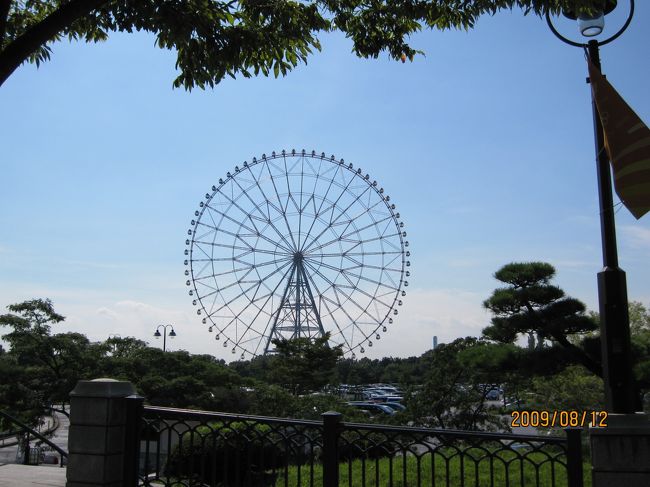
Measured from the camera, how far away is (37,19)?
7684mm

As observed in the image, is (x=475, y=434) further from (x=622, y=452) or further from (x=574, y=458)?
(x=622, y=452)

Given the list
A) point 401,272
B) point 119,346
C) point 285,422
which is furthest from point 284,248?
point 285,422

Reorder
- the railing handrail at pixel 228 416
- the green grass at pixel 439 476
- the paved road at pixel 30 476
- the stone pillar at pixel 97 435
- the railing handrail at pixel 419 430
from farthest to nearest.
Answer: the green grass at pixel 439 476, the paved road at pixel 30 476, the stone pillar at pixel 97 435, the railing handrail at pixel 228 416, the railing handrail at pixel 419 430

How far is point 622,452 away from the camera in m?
4.93

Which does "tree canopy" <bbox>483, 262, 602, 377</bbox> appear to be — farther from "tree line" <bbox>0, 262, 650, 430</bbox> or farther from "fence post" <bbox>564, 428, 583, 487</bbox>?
"fence post" <bbox>564, 428, 583, 487</bbox>

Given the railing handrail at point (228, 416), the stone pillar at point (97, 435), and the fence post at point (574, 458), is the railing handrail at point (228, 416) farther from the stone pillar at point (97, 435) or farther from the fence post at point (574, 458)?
the fence post at point (574, 458)

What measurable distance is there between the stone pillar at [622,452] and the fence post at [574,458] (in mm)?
115

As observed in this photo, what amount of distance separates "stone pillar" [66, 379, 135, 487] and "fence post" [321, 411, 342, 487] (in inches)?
86.3

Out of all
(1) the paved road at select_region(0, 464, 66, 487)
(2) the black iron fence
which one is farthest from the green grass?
(1) the paved road at select_region(0, 464, 66, 487)

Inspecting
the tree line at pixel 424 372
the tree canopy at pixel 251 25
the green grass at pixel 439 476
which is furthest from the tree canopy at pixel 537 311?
the tree canopy at pixel 251 25

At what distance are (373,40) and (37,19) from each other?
4046 millimetres

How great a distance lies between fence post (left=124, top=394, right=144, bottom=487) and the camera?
6.52 metres

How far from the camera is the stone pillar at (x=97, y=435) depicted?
6.35 meters

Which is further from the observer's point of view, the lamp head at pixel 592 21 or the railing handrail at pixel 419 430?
the lamp head at pixel 592 21
